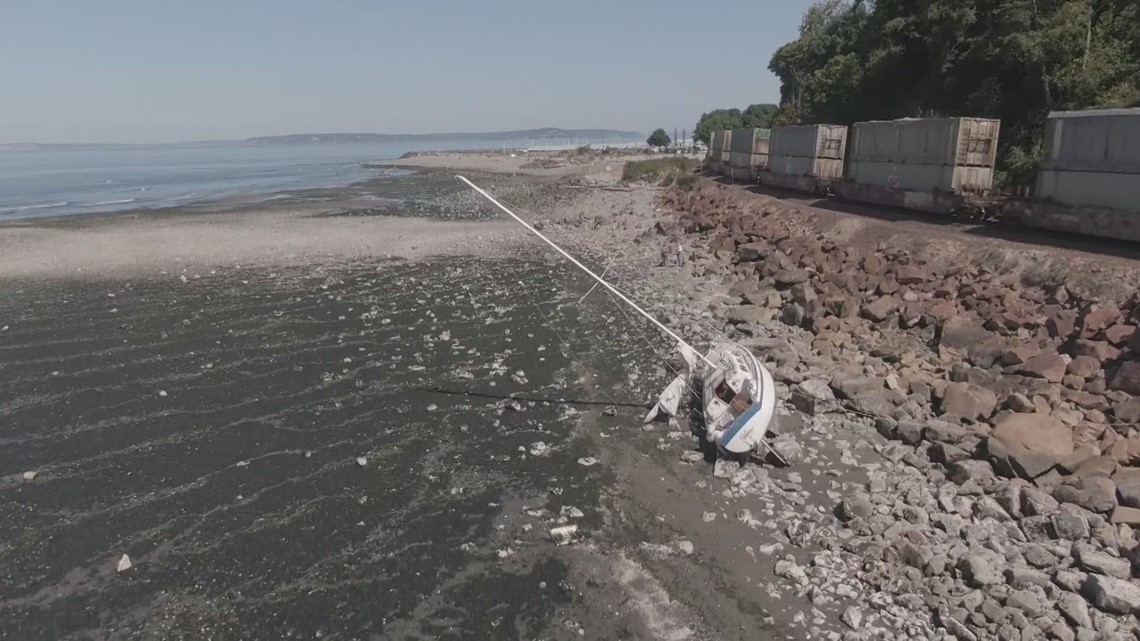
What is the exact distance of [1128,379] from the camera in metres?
11.5

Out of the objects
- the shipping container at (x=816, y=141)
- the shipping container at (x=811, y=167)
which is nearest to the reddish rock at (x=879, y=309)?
the shipping container at (x=811, y=167)

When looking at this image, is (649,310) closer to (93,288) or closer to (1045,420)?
(1045,420)

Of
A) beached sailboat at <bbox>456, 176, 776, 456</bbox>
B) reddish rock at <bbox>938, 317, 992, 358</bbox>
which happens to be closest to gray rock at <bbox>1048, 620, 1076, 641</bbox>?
beached sailboat at <bbox>456, 176, 776, 456</bbox>

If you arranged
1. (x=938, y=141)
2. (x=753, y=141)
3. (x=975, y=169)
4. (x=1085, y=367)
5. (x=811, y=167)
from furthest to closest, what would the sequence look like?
1. (x=753, y=141)
2. (x=811, y=167)
3. (x=938, y=141)
4. (x=975, y=169)
5. (x=1085, y=367)

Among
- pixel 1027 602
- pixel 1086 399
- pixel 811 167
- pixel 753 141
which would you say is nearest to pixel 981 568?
pixel 1027 602

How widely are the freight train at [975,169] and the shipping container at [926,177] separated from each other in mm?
34

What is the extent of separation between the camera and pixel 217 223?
41750 mm

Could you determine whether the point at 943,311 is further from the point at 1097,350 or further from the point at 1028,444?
the point at 1028,444

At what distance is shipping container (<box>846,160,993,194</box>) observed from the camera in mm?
23375

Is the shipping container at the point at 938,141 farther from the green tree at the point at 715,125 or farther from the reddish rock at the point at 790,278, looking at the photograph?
the green tree at the point at 715,125

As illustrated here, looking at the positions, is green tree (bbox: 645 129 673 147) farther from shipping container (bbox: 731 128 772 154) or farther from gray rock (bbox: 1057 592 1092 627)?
gray rock (bbox: 1057 592 1092 627)

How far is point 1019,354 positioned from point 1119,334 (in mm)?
1668

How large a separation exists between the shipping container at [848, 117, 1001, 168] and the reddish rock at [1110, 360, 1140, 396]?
13.6 meters

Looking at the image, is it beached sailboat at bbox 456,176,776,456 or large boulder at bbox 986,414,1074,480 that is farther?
beached sailboat at bbox 456,176,776,456
